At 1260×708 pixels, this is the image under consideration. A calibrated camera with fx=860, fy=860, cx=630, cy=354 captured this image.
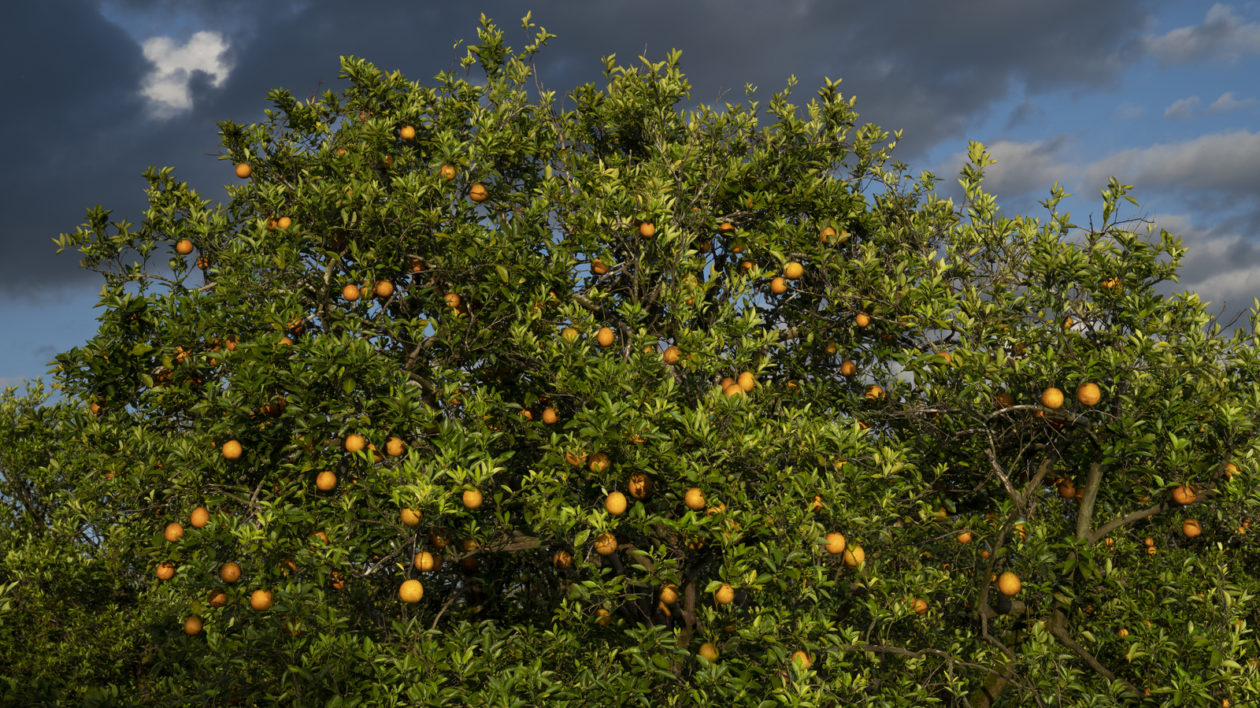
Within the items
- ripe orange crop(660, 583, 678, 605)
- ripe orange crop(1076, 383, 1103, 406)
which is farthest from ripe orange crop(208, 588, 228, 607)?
ripe orange crop(1076, 383, 1103, 406)

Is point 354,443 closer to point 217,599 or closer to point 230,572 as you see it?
point 230,572

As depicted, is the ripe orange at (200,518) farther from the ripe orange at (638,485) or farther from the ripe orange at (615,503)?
the ripe orange at (638,485)

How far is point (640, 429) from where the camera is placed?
5.86m

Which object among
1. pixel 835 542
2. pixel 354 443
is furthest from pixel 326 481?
pixel 835 542

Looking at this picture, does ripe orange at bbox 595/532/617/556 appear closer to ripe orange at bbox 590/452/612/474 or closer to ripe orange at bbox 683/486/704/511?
ripe orange at bbox 590/452/612/474

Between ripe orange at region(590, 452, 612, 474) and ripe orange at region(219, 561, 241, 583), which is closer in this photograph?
ripe orange at region(590, 452, 612, 474)

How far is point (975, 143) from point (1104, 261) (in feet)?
8.50

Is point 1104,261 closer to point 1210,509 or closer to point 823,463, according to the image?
point 1210,509

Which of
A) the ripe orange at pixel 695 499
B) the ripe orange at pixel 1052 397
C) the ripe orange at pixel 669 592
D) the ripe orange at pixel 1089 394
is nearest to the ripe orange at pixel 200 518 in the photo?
the ripe orange at pixel 669 592

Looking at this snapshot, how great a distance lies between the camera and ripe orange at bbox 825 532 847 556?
6047mm

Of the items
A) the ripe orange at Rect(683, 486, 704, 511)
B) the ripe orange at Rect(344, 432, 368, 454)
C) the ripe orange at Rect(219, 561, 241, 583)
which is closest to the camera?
the ripe orange at Rect(683, 486, 704, 511)

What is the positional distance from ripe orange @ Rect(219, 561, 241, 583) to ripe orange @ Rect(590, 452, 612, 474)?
2.92 m

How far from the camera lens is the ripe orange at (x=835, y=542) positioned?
6.05 m

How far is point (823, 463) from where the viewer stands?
20.5 feet
